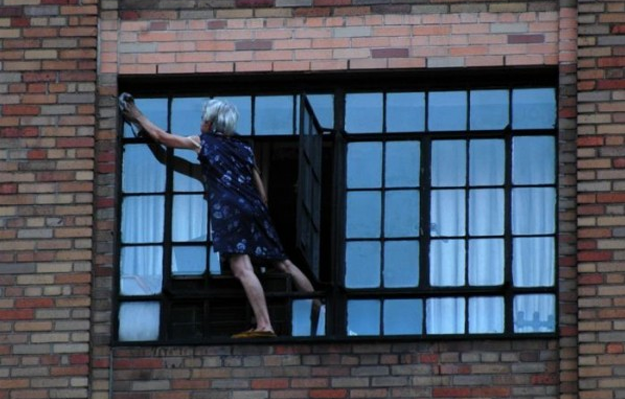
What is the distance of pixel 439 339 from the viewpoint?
16.6 m

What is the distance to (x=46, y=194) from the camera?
1700cm

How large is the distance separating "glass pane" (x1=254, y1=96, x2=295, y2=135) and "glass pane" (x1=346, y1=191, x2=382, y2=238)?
31.1 inches

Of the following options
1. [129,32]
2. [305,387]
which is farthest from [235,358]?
[129,32]

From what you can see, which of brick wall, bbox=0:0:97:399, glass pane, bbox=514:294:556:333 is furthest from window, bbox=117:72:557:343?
brick wall, bbox=0:0:97:399

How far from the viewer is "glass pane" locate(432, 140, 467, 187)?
17141 millimetres

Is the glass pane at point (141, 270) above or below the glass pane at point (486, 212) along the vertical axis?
below

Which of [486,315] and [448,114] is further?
[448,114]

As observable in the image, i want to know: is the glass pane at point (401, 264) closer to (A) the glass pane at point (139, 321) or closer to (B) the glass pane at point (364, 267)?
(B) the glass pane at point (364, 267)

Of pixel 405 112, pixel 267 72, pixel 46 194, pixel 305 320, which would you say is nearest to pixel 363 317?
pixel 305 320

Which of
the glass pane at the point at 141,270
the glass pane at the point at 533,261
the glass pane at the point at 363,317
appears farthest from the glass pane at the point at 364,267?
the glass pane at the point at 141,270

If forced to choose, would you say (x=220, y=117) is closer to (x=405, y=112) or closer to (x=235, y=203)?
(x=235, y=203)

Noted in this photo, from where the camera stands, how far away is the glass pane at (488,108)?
1722 cm

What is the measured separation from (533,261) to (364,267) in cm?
127

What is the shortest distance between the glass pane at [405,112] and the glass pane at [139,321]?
2.27m
